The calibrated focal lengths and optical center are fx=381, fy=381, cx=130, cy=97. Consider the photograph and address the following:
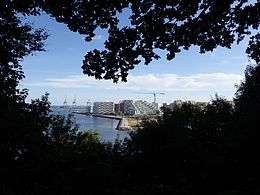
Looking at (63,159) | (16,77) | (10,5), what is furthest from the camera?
(63,159)

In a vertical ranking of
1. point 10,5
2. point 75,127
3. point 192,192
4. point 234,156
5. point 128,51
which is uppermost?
point 10,5

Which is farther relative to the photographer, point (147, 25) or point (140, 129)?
point (140, 129)

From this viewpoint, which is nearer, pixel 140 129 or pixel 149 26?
pixel 149 26

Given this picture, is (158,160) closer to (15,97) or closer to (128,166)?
(128,166)

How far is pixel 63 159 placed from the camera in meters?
17.8

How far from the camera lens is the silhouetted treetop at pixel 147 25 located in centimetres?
675

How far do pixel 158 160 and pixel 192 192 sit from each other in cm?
669

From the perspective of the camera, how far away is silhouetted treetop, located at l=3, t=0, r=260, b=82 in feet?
22.1

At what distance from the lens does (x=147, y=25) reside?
7.02m

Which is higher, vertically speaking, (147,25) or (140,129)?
(147,25)

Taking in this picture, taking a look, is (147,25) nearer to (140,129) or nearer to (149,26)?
(149,26)

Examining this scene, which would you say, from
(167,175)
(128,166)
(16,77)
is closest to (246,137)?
(167,175)

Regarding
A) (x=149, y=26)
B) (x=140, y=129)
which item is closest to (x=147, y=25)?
(x=149, y=26)

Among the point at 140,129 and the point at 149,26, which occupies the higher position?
the point at 149,26
